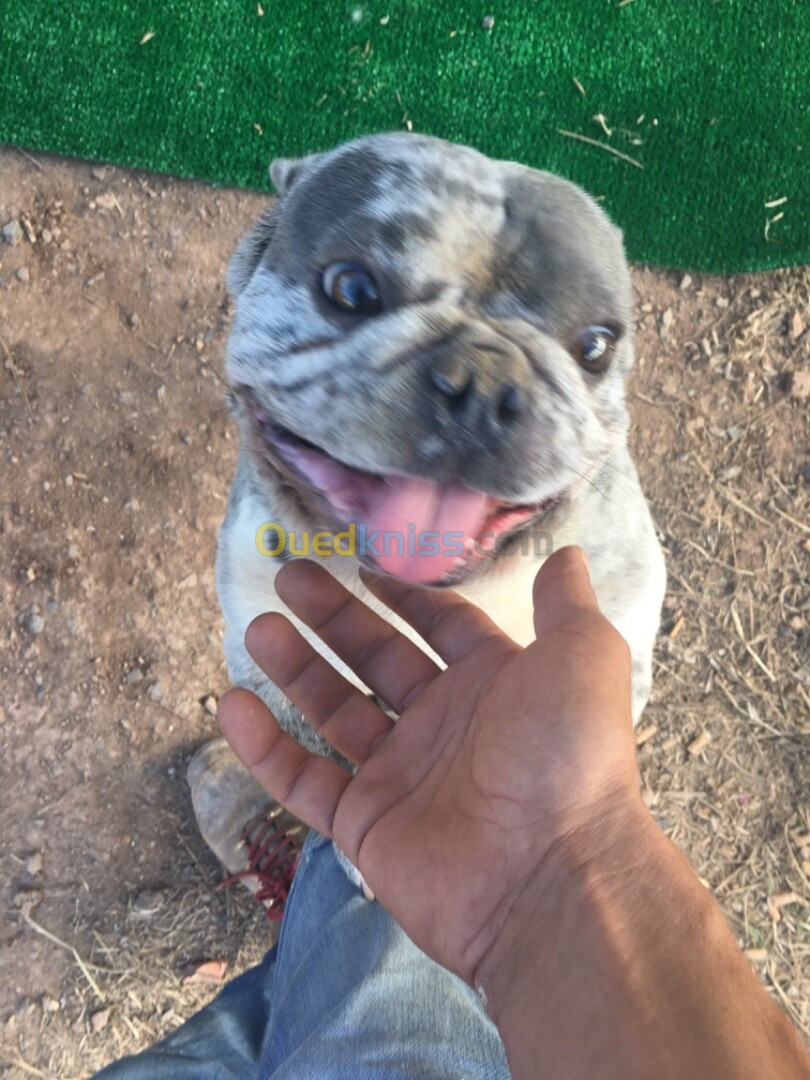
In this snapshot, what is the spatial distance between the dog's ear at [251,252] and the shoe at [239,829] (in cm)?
189

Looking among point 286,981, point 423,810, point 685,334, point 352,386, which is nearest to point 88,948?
point 286,981

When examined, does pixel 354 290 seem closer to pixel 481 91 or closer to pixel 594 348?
pixel 594 348

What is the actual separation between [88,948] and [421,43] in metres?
4.06

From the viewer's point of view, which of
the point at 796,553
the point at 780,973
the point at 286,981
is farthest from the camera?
the point at 796,553

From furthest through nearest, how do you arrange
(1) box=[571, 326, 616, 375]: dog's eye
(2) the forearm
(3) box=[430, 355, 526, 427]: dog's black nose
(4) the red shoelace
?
(4) the red shoelace → (1) box=[571, 326, 616, 375]: dog's eye → (3) box=[430, 355, 526, 427]: dog's black nose → (2) the forearm

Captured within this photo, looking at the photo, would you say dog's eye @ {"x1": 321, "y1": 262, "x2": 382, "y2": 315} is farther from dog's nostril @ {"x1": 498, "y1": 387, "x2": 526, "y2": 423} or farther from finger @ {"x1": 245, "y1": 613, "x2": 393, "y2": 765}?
finger @ {"x1": 245, "y1": 613, "x2": 393, "y2": 765}

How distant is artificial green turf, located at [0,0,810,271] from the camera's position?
354 cm

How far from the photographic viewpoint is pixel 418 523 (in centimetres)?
167

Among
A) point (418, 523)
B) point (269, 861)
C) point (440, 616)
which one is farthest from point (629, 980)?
point (269, 861)

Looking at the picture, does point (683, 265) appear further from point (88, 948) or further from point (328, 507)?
point (88, 948)

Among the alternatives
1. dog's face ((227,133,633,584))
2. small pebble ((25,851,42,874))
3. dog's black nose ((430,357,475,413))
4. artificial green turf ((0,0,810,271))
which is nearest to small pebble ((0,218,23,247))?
artificial green turf ((0,0,810,271))

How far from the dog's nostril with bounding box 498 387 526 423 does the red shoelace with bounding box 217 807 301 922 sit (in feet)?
7.49

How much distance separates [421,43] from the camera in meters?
3.54

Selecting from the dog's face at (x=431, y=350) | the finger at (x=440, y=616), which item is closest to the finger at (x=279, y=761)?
the finger at (x=440, y=616)
